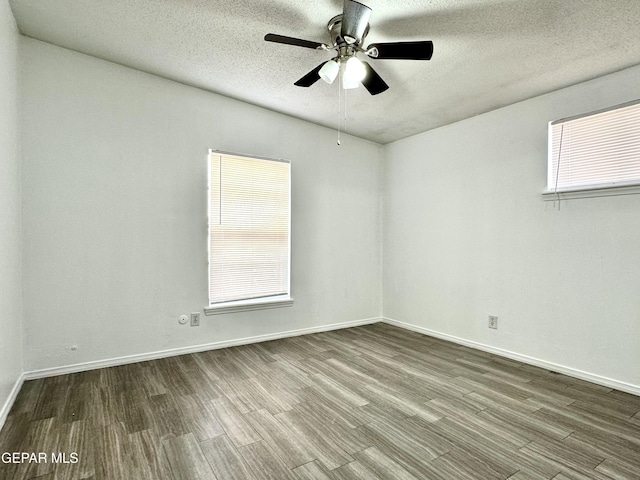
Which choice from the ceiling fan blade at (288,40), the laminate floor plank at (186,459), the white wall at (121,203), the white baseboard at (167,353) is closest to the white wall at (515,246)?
the white baseboard at (167,353)

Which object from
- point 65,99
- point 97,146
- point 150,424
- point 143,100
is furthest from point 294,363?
point 65,99

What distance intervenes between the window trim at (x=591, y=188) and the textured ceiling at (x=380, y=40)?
0.31 metres

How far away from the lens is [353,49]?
7.30ft

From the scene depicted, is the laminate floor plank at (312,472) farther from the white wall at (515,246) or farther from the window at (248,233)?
the white wall at (515,246)

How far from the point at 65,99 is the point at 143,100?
0.59 meters

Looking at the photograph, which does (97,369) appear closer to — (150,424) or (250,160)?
(150,424)

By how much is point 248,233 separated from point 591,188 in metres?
3.24

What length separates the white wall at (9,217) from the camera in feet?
6.69

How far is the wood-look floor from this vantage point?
1.67 meters

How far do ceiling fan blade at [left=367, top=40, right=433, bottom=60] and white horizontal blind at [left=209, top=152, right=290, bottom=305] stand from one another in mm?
1953

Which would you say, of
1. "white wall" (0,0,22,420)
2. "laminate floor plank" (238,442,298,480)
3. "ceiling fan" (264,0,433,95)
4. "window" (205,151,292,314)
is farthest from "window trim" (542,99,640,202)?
"white wall" (0,0,22,420)

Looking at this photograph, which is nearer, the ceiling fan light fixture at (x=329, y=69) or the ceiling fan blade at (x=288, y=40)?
the ceiling fan blade at (x=288, y=40)

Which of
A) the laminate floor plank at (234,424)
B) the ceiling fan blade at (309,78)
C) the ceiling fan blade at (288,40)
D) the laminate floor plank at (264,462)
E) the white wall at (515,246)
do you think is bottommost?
the laminate floor plank at (234,424)

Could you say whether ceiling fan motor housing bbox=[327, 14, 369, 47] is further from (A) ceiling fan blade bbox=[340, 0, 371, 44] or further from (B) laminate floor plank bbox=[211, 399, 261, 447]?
(B) laminate floor plank bbox=[211, 399, 261, 447]
